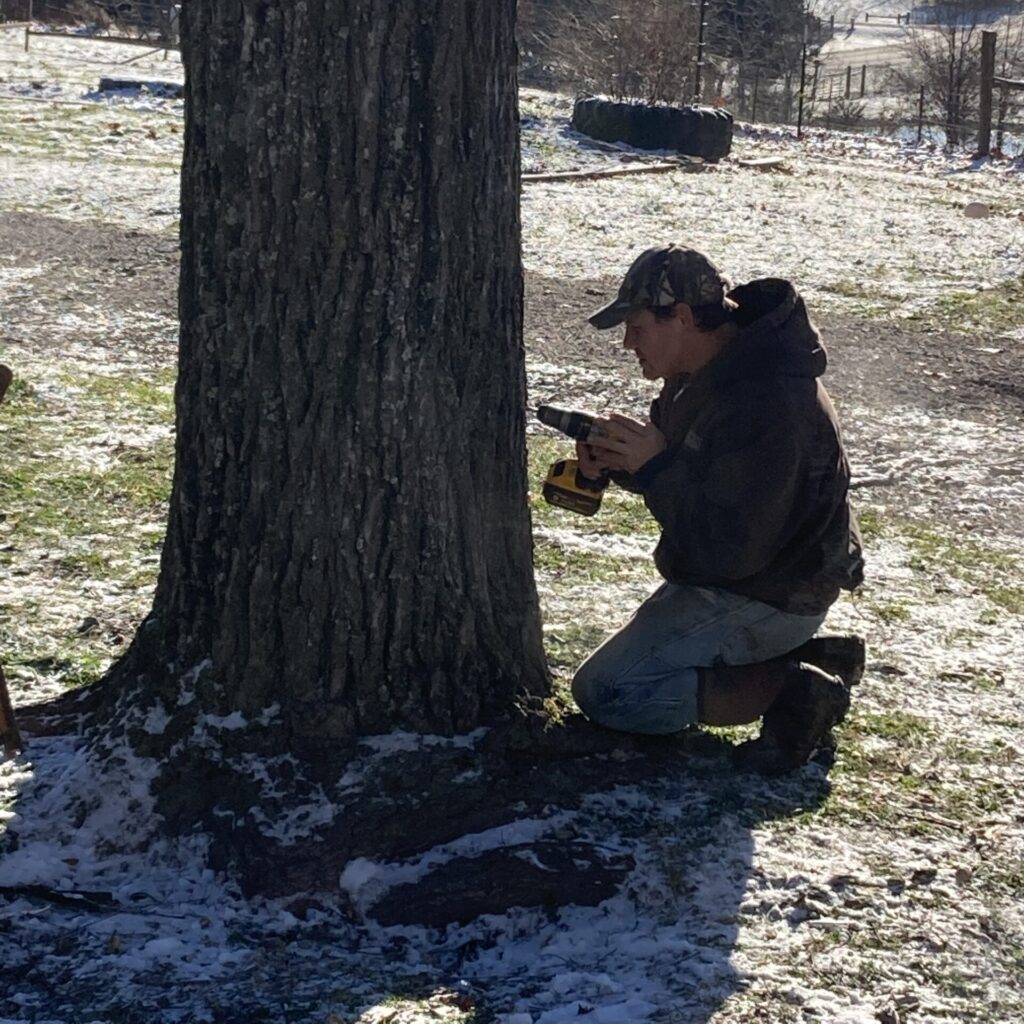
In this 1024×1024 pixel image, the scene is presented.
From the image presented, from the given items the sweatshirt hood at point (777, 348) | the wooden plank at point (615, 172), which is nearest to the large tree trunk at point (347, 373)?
the sweatshirt hood at point (777, 348)

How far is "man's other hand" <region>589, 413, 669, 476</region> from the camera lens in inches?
133

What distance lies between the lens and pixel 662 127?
17.2 meters

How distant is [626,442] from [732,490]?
29 centimetres

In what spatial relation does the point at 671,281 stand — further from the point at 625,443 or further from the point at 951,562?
the point at 951,562

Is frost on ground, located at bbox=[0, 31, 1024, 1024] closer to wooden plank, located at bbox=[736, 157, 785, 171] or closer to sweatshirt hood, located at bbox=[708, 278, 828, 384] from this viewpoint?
sweatshirt hood, located at bbox=[708, 278, 828, 384]

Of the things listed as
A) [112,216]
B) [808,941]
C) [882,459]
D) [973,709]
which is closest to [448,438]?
[808,941]

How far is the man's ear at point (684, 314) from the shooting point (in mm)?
3346

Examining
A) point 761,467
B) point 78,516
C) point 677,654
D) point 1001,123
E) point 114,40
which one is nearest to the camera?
point 761,467

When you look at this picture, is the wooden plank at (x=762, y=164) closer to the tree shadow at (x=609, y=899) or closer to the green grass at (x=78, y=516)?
the green grass at (x=78, y=516)

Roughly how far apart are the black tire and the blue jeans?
561 inches

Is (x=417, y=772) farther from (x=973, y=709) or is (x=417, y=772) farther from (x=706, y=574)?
(x=973, y=709)

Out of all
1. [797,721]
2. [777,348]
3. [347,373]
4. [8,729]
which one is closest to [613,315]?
[777,348]

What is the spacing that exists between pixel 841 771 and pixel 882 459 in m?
3.25

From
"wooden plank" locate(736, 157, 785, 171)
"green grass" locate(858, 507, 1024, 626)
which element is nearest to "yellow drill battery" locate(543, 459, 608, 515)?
"green grass" locate(858, 507, 1024, 626)
